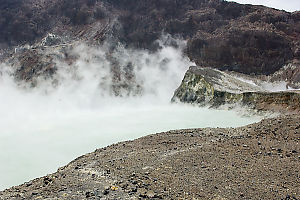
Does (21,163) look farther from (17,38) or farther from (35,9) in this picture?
(35,9)

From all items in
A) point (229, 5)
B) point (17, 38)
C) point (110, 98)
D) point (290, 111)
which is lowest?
point (110, 98)

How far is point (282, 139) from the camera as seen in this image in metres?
9.73

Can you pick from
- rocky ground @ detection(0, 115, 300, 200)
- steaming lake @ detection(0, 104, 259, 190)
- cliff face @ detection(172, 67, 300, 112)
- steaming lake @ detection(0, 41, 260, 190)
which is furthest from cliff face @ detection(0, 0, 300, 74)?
rocky ground @ detection(0, 115, 300, 200)

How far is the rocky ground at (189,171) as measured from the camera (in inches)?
235

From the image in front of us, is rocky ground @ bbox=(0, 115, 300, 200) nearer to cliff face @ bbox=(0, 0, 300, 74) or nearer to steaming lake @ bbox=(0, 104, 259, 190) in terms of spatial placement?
steaming lake @ bbox=(0, 104, 259, 190)

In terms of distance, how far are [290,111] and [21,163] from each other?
45.1ft

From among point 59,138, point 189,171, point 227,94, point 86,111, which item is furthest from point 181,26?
point 189,171

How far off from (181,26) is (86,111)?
31107 mm

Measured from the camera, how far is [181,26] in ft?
185

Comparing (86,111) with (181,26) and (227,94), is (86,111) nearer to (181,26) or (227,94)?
(227,94)

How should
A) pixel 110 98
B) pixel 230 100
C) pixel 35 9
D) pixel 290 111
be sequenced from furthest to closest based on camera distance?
1. pixel 35 9
2. pixel 110 98
3. pixel 230 100
4. pixel 290 111

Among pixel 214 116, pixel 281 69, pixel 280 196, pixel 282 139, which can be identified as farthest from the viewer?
pixel 281 69

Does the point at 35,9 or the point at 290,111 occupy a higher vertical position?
the point at 35,9

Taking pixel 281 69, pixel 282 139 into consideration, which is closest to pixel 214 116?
pixel 282 139
